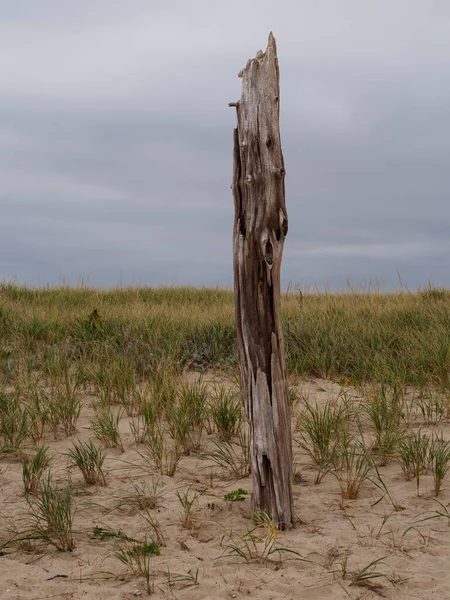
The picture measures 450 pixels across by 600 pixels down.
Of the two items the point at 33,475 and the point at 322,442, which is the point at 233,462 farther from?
the point at 33,475

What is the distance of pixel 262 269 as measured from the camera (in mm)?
3967

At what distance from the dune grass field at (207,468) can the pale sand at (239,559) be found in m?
0.01

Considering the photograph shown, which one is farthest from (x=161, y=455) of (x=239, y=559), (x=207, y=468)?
(x=239, y=559)

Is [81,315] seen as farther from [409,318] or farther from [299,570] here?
[299,570]

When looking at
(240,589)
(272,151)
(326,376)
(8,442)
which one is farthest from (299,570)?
(326,376)

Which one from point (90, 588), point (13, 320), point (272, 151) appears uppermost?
point (272, 151)

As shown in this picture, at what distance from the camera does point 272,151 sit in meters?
3.96

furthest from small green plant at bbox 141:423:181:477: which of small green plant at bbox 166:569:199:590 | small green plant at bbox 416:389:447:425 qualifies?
small green plant at bbox 416:389:447:425

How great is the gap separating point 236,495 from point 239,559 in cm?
86

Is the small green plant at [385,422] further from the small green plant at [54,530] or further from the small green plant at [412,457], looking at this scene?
the small green plant at [54,530]

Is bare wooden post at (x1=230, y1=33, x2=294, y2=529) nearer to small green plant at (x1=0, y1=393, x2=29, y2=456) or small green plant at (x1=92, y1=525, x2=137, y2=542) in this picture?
small green plant at (x1=92, y1=525, x2=137, y2=542)

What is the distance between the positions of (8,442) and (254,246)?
3.35 meters

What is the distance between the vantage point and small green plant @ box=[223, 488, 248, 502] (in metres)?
4.51

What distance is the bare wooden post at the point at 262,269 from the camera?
13.0ft
